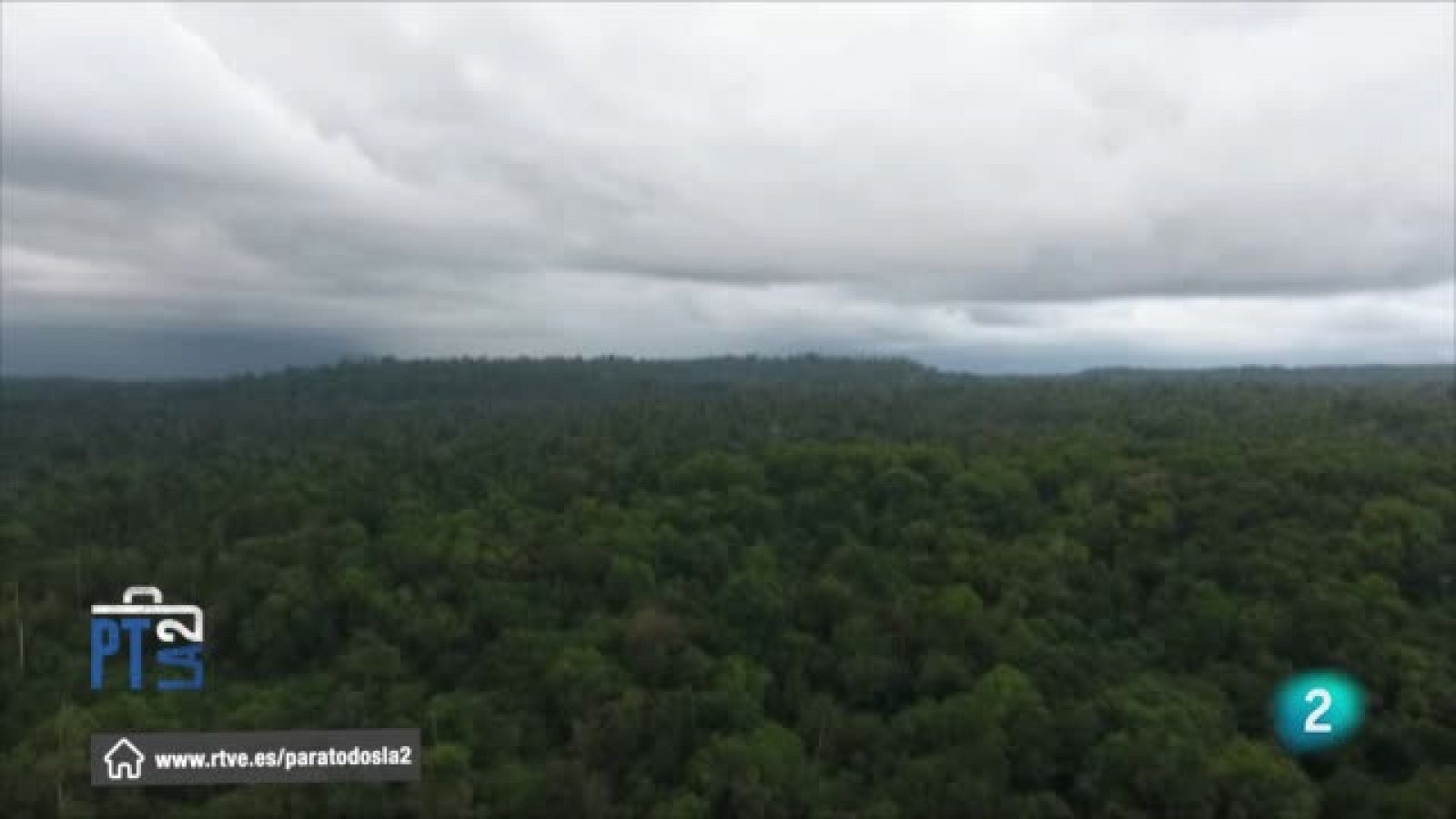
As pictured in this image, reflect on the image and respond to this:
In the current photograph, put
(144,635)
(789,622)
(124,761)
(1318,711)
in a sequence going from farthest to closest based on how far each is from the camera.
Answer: (144,635)
(789,622)
(1318,711)
(124,761)

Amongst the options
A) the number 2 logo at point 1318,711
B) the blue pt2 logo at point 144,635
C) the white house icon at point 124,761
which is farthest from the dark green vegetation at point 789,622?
the number 2 logo at point 1318,711

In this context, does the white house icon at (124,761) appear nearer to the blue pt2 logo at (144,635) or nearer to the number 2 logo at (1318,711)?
the blue pt2 logo at (144,635)

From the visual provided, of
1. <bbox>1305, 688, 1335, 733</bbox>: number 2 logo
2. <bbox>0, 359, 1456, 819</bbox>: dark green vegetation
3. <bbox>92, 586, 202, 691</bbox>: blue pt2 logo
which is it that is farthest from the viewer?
<bbox>92, 586, 202, 691</bbox>: blue pt2 logo

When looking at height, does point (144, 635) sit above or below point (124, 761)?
below

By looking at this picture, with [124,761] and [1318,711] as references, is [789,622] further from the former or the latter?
[124,761]

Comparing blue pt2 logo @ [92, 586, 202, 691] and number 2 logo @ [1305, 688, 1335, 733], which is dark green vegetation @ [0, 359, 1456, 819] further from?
number 2 logo @ [1305, 688, 1335, 733]

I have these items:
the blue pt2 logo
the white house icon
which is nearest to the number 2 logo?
the white house icon

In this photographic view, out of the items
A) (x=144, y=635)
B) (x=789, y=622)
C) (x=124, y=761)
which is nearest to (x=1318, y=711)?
(x=789, y=622)
